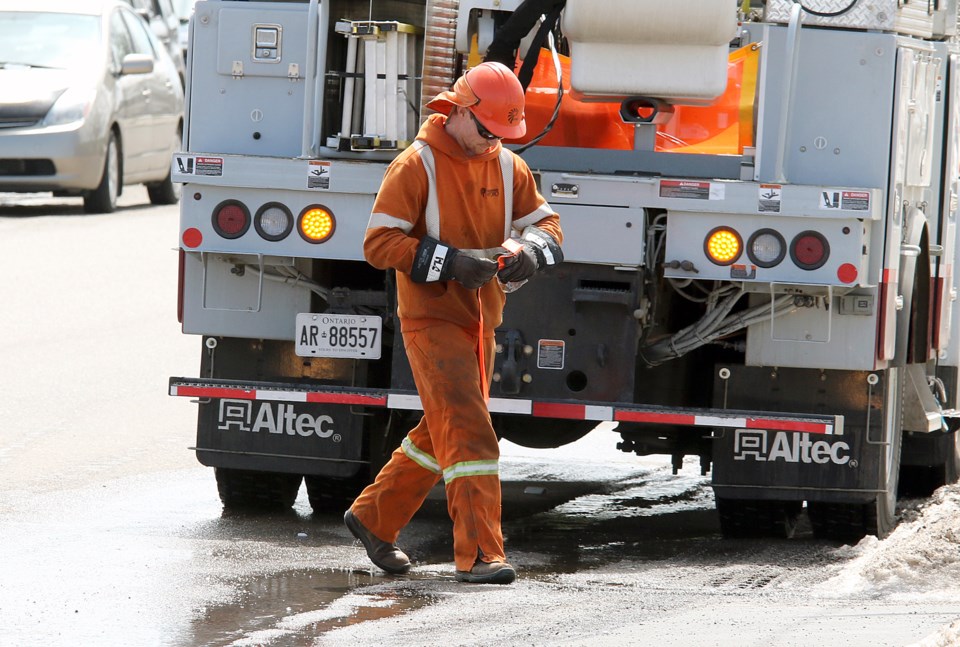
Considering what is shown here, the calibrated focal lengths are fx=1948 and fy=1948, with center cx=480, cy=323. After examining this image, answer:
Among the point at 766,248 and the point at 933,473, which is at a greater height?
the point at 766,248

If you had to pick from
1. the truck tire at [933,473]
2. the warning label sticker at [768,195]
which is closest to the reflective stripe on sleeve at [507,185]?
the warning label sticker at [768,195]

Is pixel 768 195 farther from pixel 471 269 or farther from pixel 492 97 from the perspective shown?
pixel 471 269

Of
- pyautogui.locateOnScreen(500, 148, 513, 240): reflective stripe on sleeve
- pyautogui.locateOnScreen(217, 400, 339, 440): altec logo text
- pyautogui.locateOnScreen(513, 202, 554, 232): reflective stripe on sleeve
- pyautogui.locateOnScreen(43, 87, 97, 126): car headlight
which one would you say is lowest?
pyautogui.locateOnScreen(217, 400, 339, 440): altec logo text

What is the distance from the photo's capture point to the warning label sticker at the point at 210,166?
7242mm

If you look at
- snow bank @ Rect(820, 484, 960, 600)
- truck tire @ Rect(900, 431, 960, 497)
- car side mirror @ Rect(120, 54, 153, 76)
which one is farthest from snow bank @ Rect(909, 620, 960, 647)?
car side mirror @ Rect(120, 54, 153, 76)

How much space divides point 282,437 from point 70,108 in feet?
29.0

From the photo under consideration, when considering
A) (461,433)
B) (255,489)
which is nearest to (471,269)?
(461,433)

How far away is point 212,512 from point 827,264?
2.72m

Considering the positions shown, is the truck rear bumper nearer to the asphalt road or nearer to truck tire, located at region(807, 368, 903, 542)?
truck tire, located at region(807, 368, 903, 542)

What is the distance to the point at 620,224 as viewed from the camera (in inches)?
275

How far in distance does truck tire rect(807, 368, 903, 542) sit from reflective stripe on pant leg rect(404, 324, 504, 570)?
171cm

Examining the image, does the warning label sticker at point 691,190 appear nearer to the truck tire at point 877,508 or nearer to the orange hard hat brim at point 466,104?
the orange hard hat brim at point 466,104

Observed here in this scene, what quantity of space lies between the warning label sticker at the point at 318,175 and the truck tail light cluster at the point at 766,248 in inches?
55.3

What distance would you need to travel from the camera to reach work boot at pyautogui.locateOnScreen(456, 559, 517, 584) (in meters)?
6.29
